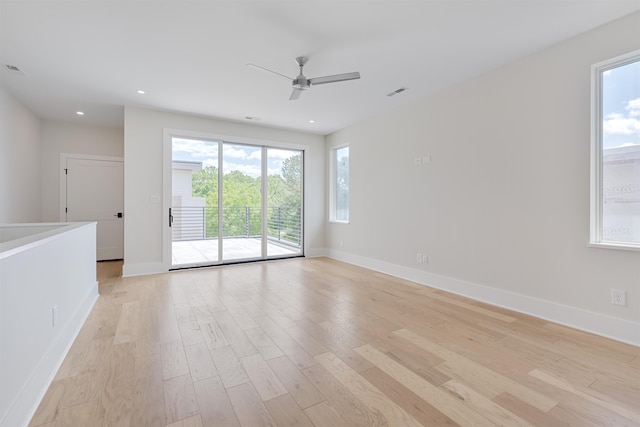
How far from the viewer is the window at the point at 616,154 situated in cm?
236

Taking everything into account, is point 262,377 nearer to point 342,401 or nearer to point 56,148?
point 342,401

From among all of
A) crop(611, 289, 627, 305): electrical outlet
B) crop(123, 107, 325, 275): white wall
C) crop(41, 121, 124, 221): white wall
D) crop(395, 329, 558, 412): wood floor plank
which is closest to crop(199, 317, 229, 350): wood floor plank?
crop(395, 329, 558, 412): wood floor plank

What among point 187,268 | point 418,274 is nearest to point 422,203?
point 418,274

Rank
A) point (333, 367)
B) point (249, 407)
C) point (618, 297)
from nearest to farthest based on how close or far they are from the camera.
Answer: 1. point (249, 407)
2. point (333, 367)
3. point (618, 297)

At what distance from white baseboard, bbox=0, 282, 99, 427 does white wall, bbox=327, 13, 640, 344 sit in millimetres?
3960

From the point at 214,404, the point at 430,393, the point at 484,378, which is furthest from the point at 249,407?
the point at 484,378

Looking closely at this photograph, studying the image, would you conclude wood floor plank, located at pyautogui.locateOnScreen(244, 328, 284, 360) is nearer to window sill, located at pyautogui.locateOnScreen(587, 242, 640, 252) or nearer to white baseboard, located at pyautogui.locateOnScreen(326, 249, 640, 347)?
white baseboard, located at pyautogui.locateOnScreen(326, 249, 640, 347)

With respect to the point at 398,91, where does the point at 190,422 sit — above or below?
below

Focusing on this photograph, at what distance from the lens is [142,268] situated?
4570mm

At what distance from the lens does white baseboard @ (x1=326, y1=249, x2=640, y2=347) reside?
7.74 ft

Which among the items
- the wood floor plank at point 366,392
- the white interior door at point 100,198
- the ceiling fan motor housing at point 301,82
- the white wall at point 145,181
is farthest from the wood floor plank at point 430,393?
the white interior door at point 100,198

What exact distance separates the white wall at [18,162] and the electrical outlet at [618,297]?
279 inches

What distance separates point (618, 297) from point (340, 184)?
4469 mm

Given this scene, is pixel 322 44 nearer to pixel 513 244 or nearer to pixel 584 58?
pixel 584 58
